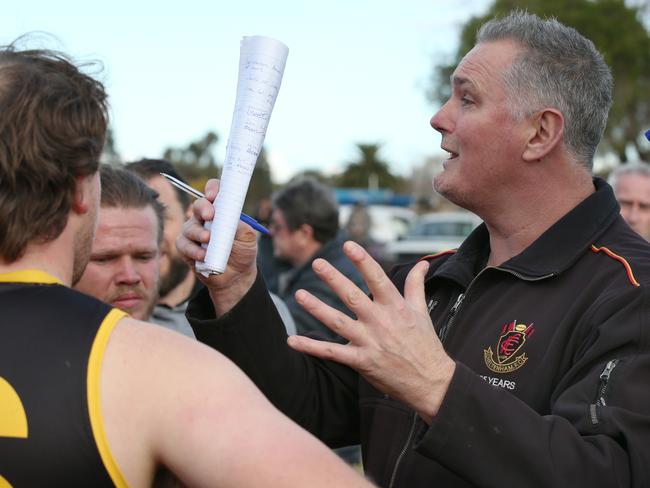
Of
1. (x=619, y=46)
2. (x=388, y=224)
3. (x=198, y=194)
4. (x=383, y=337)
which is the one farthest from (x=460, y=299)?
(x=619, y=46)

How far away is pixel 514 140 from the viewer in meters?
2.65

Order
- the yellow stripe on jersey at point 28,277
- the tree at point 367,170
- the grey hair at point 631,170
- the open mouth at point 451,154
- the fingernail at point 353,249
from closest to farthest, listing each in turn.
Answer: the yellow stripe on jersey at point 28,277, the fingernail at point 353,249, the open mouth at point 451,154, the grey hair at point 631,170, the tree at point 367,170

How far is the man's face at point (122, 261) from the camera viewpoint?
3.42 m

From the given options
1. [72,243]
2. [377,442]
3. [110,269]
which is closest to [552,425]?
[377,442]

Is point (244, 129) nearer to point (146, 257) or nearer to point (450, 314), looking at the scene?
point (450, 314)

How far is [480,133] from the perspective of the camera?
266 centimetres

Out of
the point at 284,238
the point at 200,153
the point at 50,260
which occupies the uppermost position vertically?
the point at 50,260

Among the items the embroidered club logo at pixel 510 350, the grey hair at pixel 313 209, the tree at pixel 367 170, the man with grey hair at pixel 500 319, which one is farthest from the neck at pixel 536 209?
the tree at pixel 367 170

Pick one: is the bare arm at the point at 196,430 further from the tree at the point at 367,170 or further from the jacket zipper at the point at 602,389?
the tree at the point at 367,170

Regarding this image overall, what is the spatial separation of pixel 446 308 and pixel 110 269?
153 centimetres

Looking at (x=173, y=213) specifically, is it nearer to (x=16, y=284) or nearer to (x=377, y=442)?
(x=377, y=442)

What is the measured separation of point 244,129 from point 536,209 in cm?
101

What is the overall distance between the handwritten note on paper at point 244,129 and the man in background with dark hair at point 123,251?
1287 mm

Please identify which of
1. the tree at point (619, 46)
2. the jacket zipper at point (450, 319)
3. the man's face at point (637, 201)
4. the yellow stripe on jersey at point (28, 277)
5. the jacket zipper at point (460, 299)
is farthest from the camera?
the tree at point (619, 46)
